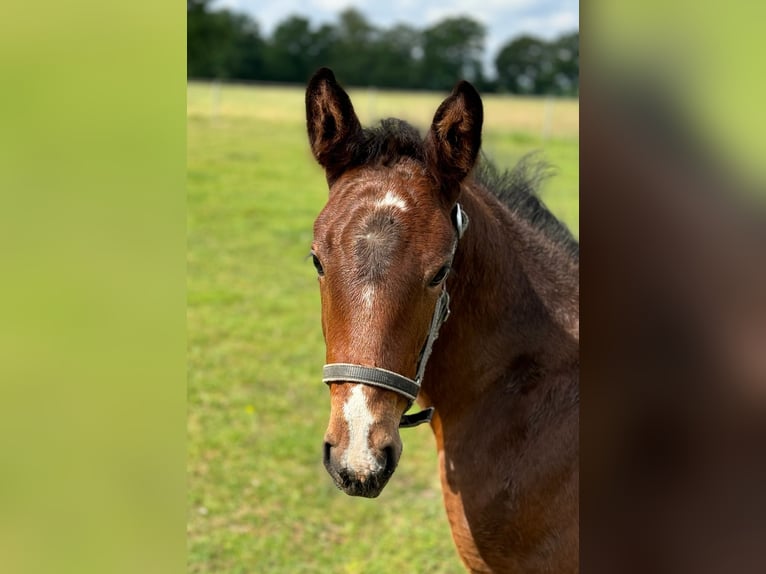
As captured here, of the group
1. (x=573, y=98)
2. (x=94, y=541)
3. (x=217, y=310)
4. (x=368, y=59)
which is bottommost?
(x=217, y=310)

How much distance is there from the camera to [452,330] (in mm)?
2375

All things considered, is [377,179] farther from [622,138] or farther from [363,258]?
[622,138]

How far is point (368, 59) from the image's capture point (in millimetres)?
34656

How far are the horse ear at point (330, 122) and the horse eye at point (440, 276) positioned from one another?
484 mm

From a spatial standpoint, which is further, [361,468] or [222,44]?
[222,44]

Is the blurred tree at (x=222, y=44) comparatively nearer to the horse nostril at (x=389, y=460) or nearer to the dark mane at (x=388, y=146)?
the dark mane at (x=388, y=146)

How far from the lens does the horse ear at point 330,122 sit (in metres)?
2.18

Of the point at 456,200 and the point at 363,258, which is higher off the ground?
the point at 456,200

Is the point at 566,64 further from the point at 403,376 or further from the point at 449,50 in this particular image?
the point at 403,376

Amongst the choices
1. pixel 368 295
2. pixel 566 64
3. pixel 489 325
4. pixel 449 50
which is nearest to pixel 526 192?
pixel 489 325

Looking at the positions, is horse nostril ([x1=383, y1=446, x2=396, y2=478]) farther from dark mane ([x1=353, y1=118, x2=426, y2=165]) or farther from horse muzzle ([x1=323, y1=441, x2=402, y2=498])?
dark mane ([x1=353, y1=118, x2=426, y2=165])

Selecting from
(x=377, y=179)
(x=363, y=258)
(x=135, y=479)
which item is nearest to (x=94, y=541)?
(x=135, y=479)

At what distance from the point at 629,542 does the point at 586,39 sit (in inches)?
16.0

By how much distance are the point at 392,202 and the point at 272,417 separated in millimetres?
4289
